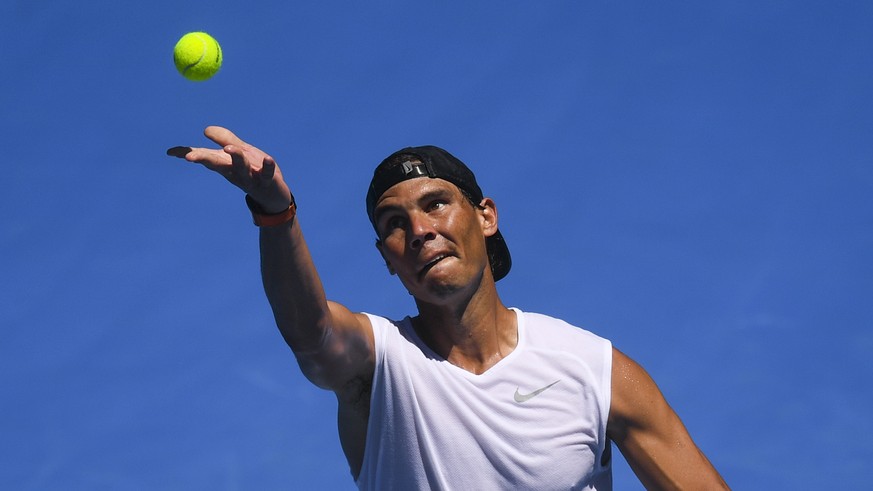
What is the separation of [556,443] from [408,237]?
113 cm

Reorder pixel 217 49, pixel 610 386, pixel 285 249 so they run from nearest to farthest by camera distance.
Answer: pixel 285 249
pixel 610 386
pixel 217 49

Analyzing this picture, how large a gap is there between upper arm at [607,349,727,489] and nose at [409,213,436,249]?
→ 3.39 feet

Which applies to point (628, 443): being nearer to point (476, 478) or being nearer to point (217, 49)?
point (476, 478)

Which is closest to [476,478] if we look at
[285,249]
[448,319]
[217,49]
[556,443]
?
[556,443]

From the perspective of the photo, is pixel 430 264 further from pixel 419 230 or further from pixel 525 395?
pixel 525 395

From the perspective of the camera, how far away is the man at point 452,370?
5570 mm

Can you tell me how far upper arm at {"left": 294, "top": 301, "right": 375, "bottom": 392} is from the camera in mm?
5570

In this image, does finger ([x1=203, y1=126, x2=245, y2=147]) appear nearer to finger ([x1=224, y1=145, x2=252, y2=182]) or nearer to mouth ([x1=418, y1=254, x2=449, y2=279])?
finger ([x1=224, y1=145, x2=252, y2=182])

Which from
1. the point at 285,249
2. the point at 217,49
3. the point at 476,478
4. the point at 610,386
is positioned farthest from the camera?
the point at 217,49

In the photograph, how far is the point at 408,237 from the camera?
20.0 feet

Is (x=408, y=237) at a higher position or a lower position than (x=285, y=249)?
higher

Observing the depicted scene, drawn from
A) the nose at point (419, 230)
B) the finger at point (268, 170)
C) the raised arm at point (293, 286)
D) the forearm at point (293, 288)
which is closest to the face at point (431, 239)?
the nose at point (419, 230)

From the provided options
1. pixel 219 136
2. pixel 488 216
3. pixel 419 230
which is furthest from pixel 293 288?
pixel 488 216

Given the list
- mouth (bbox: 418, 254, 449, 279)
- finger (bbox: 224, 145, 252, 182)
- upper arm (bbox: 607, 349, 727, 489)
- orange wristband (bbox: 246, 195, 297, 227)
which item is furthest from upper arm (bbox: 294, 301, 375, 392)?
upper arm (bbox: 607, 349, 727, 489)
